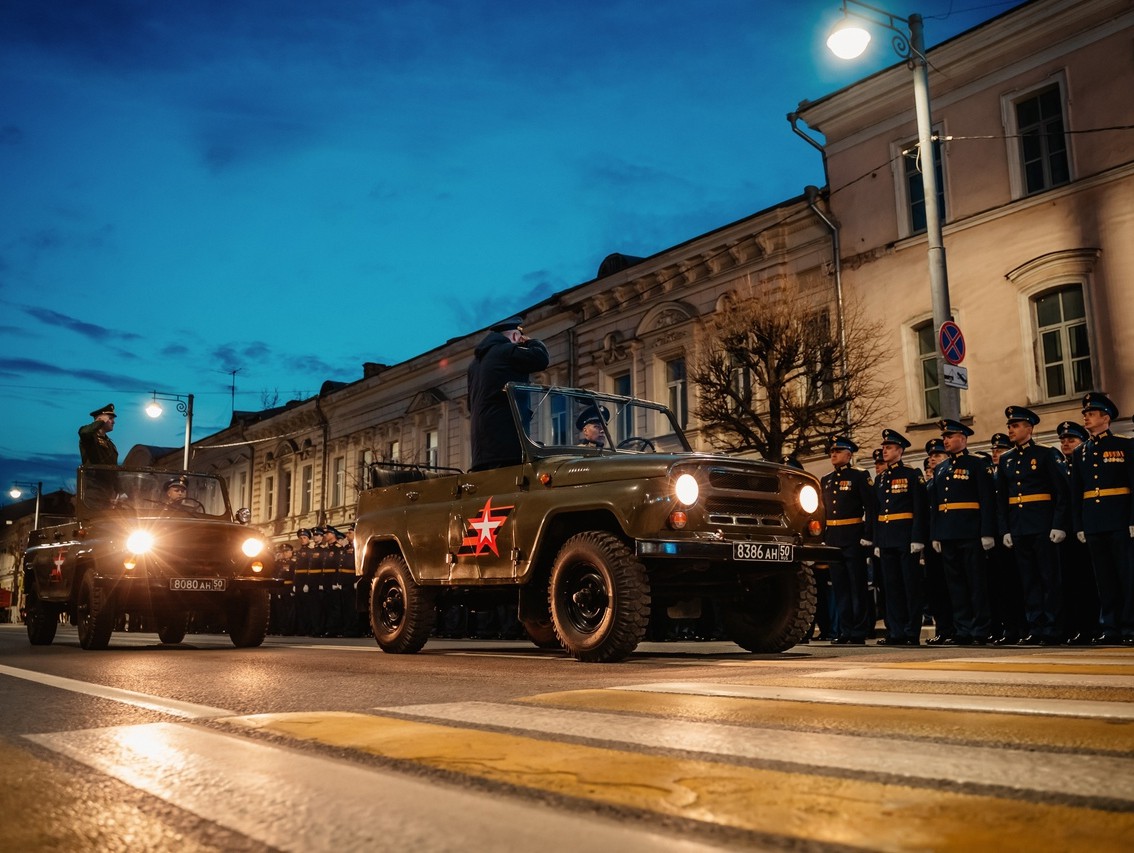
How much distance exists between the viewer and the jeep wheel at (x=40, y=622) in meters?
13.1

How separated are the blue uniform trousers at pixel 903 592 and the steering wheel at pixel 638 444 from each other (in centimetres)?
341

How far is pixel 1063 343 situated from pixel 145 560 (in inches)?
611

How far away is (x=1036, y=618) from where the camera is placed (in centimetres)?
984

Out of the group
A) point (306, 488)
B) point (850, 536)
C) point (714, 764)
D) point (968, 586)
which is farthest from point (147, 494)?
point (306, 488)

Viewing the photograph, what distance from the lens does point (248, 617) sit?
11.8 m

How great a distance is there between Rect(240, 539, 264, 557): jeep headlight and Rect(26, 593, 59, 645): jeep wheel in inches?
126

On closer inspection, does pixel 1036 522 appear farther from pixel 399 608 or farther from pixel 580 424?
pixel 399 608

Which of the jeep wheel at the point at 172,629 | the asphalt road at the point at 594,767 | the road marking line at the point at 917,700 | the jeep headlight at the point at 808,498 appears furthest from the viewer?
the jeep wheel at the point at 172,629

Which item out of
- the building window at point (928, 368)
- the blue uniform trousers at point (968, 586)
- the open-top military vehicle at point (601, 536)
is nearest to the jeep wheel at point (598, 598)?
the open-top military vehicle at point (601, 536)

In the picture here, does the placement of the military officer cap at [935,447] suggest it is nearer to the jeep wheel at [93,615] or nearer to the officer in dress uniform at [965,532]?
the officer in dress uniform at [965,532]

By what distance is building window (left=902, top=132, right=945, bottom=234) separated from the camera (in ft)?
67.7

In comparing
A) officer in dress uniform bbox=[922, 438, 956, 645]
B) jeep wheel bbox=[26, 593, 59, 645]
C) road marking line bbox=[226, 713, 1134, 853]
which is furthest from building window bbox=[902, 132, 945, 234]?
road marking line bbox=[226, 713, 1134, 853]

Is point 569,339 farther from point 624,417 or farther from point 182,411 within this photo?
point 624,417

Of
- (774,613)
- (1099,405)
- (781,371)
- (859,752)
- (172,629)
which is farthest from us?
(781,371)
